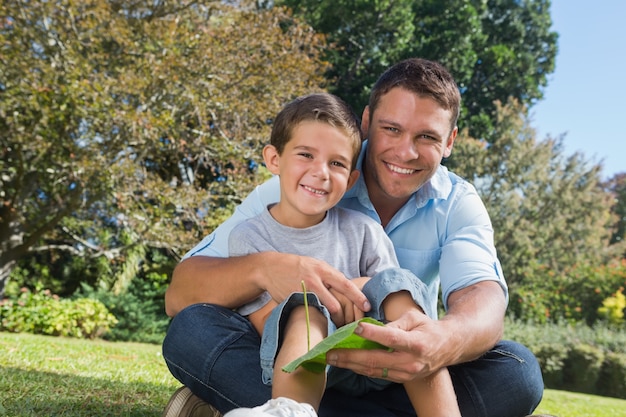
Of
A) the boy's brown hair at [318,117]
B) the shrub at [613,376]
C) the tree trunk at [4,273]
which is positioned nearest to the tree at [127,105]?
the tree trunk at [4,273]

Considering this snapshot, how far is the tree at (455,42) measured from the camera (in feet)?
54.0

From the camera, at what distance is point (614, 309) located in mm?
13000

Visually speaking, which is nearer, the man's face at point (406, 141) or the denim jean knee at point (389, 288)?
the denim jean knee at point (389, 288)

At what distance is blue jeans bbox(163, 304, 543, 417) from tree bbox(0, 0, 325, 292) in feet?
22.9

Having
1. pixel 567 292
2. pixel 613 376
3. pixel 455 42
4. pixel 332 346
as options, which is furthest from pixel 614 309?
pixel 332 346

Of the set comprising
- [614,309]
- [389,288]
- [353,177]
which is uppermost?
[353,177]

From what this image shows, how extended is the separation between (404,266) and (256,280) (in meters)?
0.75

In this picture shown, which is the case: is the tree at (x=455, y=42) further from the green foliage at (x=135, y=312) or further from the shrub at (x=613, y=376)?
the shrub at (x=613, y=376)

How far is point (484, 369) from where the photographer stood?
227 centimetres

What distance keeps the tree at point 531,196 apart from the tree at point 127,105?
5.76 metres

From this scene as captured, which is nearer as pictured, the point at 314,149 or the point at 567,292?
the point at 314,149

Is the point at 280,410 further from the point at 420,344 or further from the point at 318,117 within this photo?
the point at 318,117

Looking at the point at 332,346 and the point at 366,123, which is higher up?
the point at 366,123

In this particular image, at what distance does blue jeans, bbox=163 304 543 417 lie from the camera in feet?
7.06
